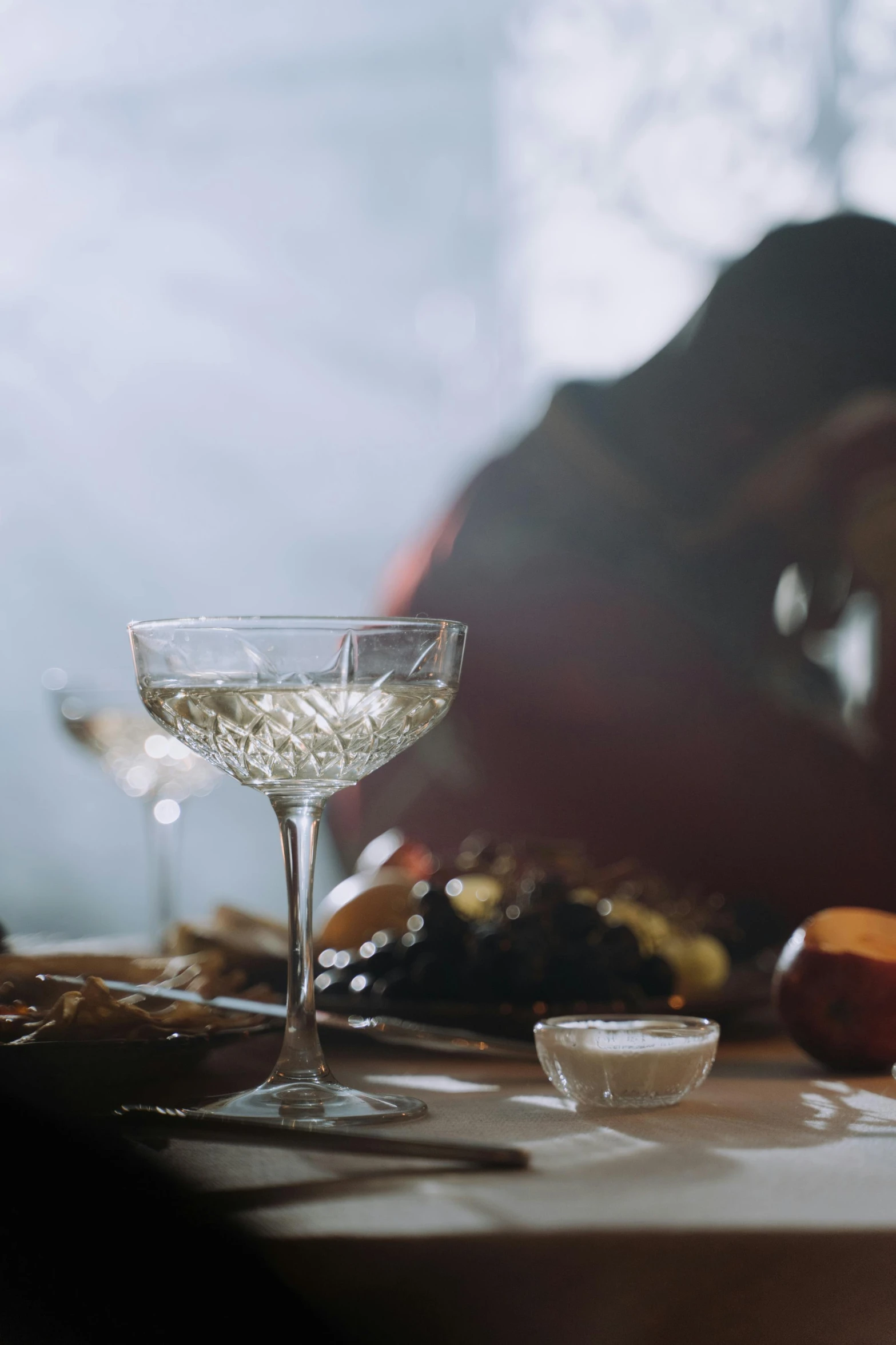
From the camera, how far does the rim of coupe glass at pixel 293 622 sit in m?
0.47

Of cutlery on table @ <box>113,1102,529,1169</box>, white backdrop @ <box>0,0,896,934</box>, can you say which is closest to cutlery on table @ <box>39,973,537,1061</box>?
cutlery on table @ <box>113,1102,529,1169</box>

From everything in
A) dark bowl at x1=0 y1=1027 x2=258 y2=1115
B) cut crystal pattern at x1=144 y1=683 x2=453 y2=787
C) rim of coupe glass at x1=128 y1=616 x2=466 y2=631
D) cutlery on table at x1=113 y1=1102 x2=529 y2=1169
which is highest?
rim of coupe glass at x1=128 y1=616 x2=466 y2=631

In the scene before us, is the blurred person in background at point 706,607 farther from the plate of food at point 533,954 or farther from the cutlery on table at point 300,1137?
the cutlery on table at point 300,1137

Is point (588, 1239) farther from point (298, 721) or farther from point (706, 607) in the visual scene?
point (706, 607)

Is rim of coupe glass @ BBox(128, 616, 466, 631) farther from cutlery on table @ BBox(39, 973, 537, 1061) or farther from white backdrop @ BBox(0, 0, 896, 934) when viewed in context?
white backdrop @ BBox(0, 0, 896, 934)

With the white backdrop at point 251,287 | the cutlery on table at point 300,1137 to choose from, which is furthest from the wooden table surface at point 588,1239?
the white backdrop at point 251,287

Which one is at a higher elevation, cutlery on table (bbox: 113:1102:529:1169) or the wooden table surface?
cutlery on table (bbox: 113:1102:529:1169)

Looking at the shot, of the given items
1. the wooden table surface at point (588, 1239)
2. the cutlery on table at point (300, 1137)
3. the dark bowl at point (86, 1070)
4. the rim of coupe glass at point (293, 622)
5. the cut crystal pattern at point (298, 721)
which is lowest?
the wooden table surface at point (588, 1239)

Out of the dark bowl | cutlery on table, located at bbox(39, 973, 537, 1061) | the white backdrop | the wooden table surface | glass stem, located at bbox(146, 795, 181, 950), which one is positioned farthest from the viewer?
the white backdrop

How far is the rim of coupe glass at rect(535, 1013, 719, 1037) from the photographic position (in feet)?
1.68

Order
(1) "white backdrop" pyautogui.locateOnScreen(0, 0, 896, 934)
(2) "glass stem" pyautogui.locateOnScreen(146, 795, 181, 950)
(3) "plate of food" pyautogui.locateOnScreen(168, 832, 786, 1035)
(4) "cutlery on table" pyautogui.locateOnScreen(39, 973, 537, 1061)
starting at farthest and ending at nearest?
1. (1) "white backdrop" pyautogui.locateOnScreen(0, 0, 896, 934)
2. (2) "glass stem" pyautogui.locateOnScreen(146, 795, 181, 950)
3. (3) "plate of food" pyautogui.locateOnScreen(168, 832, 786, 1035)
4. (4) "cutlery on table" pyautogui.locateOnScreen(39, 973, 537, 1061)

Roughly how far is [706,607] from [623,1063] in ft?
2.70

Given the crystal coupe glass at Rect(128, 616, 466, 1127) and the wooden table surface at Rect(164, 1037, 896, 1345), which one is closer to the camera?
the wooden table surface at Rect(164, 1037, 896, 1345)

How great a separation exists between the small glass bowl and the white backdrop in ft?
5.54
